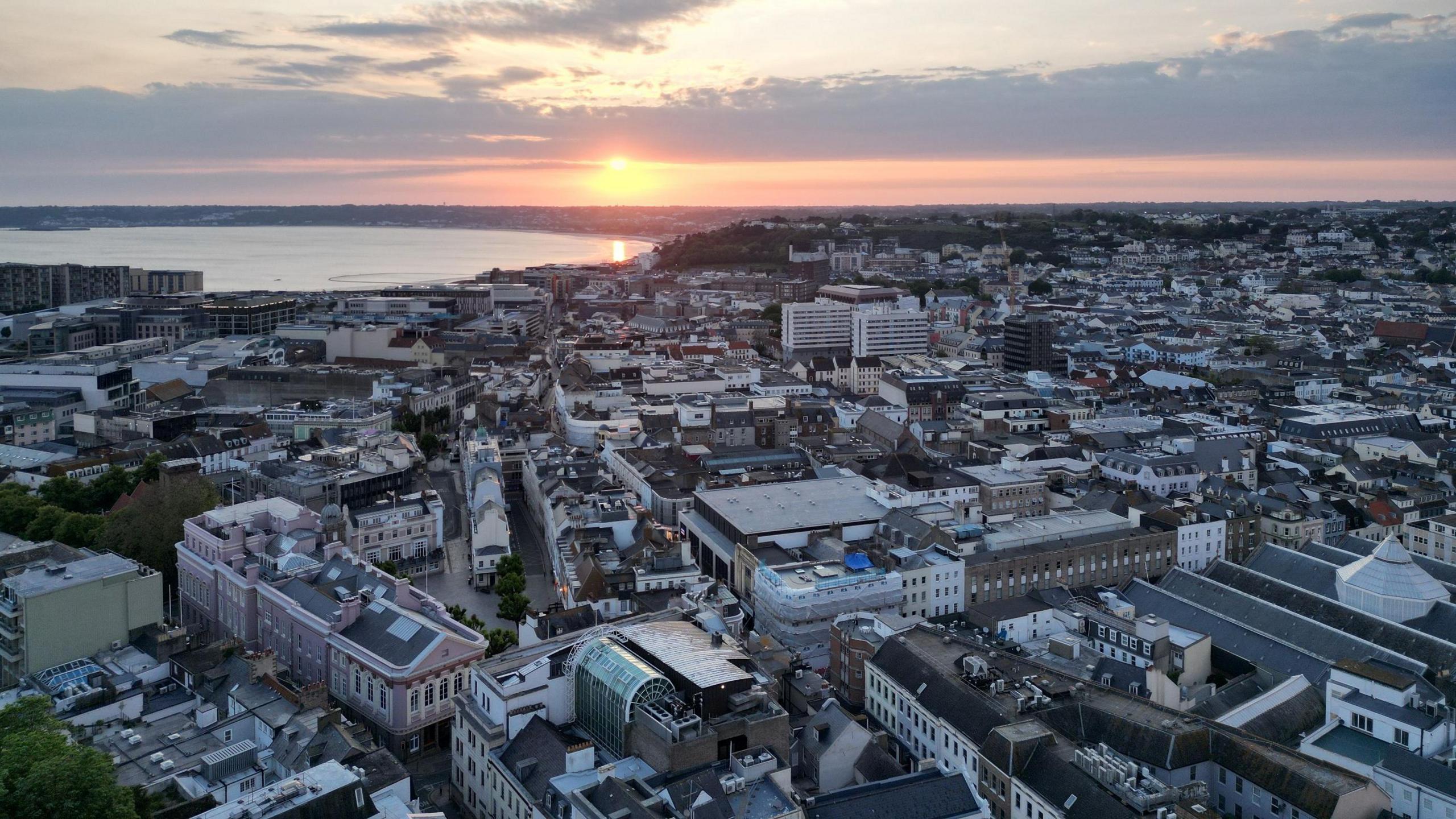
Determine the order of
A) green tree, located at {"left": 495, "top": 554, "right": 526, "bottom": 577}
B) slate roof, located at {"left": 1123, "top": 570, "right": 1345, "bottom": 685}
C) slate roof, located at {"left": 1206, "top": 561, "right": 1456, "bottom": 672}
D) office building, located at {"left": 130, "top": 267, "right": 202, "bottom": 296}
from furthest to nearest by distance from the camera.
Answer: office building, located at {"left": 130, "top": 267, "right": 202, "bottom": 296}, green tree, located at {"left": 495, "top": 554, "right": 526, "bottom": 577}, slate roof, located at {"left": 1123, "top": 570, "right": 1345, "bottom": 685}, slate roof, located at {"left": 1206, "top": 561, "right": 1456, "bottom": 672}

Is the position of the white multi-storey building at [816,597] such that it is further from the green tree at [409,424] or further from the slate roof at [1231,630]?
the green tree at [409,424]

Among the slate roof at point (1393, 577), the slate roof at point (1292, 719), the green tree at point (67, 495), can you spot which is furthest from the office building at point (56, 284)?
the slate roof at point (1292, 719)

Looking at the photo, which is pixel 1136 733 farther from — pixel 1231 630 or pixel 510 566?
pixel 510 566

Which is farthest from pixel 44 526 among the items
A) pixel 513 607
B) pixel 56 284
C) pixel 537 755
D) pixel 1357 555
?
pixel 56 284

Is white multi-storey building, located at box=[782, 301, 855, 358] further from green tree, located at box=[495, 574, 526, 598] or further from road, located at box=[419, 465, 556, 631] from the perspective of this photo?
green tree, located at box=[495, 574, 526, 598]

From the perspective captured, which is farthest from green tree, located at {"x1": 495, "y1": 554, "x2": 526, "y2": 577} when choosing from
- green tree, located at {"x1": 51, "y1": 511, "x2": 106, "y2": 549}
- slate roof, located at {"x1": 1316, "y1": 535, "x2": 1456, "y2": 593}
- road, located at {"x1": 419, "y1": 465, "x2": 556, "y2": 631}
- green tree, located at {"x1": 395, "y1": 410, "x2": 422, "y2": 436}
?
slate roof, located at {"x1": 1316, "y1": 535, "x2": 1456, "y2": 593}

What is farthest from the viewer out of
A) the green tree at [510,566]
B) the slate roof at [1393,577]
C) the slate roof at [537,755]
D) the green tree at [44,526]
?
the green tree at [44,526]
